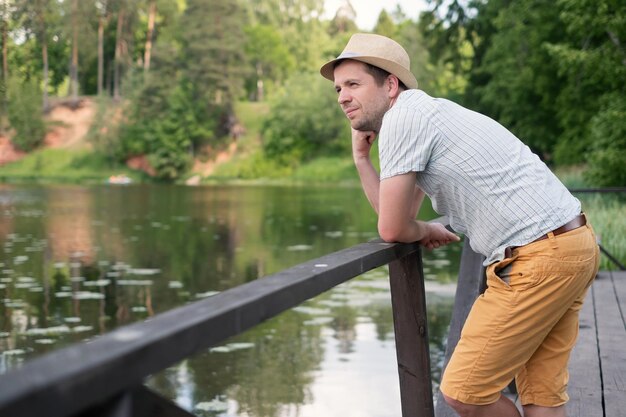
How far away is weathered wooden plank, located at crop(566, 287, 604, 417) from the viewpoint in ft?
11.5

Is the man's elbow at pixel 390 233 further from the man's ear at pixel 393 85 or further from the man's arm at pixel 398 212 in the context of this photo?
the man's ear at pixel 393 85

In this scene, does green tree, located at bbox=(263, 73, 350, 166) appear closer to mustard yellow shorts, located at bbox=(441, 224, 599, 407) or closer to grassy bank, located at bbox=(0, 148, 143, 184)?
grassy bank, located at bbox=(0, 148, 143, 184)

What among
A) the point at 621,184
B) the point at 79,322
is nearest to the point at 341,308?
the point at 79,322

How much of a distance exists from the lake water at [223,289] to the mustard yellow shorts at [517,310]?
176 inches

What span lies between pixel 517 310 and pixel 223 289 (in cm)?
997

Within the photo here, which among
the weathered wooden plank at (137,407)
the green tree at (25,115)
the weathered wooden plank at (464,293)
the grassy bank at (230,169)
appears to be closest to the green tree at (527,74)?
the grassy bank at (230,169)

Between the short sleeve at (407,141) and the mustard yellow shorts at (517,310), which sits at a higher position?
the short sleeve at (407,141)

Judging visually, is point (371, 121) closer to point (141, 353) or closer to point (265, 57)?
point (141, 353)

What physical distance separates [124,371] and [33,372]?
0.17 meters

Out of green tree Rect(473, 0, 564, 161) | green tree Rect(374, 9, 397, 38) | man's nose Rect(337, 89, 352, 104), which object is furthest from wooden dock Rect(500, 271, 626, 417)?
green tree Rect(374, 9, 397, 38)

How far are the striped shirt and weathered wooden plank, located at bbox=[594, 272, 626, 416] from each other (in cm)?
140

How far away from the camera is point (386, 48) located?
2.56 m

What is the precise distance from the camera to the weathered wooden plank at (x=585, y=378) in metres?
3.51

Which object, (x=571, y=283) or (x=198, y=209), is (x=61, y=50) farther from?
(x=571, y=283)
